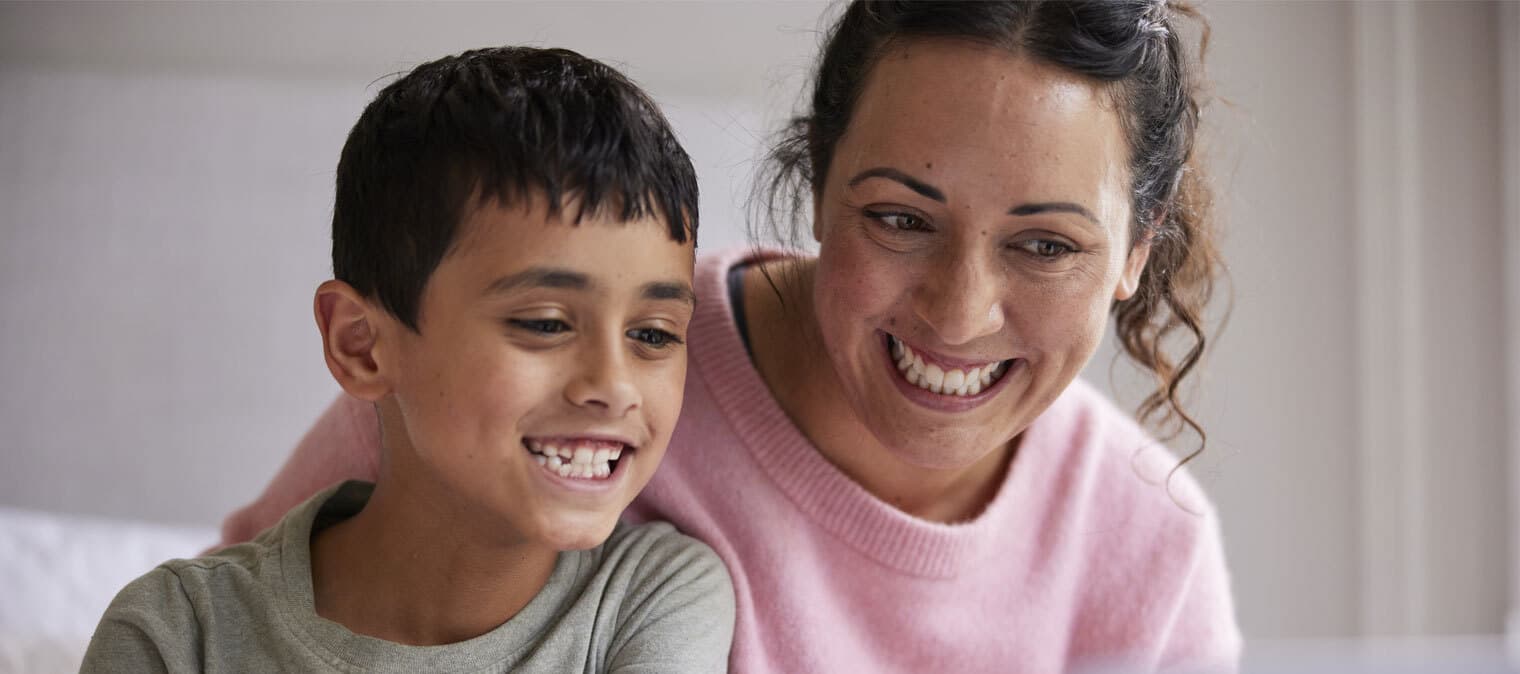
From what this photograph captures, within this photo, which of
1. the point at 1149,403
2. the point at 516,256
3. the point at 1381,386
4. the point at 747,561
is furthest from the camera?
the point at 1381,386

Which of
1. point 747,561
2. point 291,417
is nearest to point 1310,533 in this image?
point 747,561

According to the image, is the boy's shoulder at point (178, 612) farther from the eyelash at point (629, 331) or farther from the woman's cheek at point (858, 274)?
the woman's cheek at point (858, 274)

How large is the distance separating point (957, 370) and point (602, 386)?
0.42 meters

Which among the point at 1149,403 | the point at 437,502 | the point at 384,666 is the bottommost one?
the point at 384,666

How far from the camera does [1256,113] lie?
2627 millimetres

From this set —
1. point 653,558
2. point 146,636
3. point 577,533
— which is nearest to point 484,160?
point 577,533

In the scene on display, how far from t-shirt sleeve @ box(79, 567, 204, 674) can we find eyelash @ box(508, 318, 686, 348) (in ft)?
1.44

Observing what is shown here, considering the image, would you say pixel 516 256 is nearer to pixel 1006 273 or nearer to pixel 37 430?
pixel 1006 273

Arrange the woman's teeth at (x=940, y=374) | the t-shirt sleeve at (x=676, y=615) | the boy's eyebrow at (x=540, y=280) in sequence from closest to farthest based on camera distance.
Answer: the boy's eyebrow at (x=540, y=280) → the t-shirt sleeve at (x=676, y=615) → the woman's teeth at (x=940, y=374)

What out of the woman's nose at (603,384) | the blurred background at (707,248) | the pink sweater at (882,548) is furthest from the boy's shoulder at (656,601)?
the blurred background at (707,248)

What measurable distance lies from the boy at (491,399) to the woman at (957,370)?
192mm

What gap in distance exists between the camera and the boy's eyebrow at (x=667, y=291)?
3.77ft

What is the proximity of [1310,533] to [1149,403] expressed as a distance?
1.31 m

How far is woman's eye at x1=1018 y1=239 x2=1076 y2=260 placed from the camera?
50.3 inches
